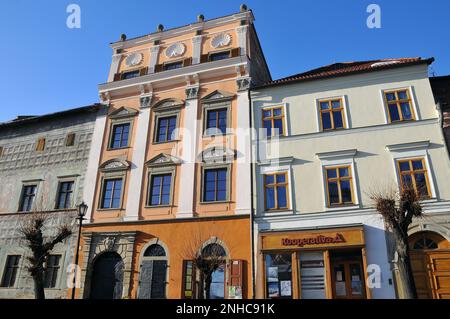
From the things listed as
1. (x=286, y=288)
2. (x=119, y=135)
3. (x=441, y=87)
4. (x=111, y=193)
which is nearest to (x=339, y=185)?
(x=286, y=288)

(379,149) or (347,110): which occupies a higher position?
(347,110)

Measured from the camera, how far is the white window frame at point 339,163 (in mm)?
15133

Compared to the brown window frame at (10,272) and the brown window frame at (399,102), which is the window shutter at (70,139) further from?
the brown window frame at (399,102)

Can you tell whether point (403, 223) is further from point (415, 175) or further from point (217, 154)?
point (217, 154)

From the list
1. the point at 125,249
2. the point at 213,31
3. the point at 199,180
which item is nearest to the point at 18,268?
the point at 125,249

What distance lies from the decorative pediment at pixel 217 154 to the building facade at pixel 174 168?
55 mm

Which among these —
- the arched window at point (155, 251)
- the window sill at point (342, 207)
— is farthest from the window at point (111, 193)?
the window sill at point (342, 207)

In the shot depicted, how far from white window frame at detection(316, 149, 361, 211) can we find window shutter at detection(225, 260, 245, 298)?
4.72m

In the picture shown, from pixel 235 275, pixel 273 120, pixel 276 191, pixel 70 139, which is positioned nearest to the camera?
pixel 235 275

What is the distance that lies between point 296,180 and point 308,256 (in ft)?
11.7

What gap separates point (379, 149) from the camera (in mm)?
15570

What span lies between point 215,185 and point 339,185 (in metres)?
6.14

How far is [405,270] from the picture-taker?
10.9 metres
